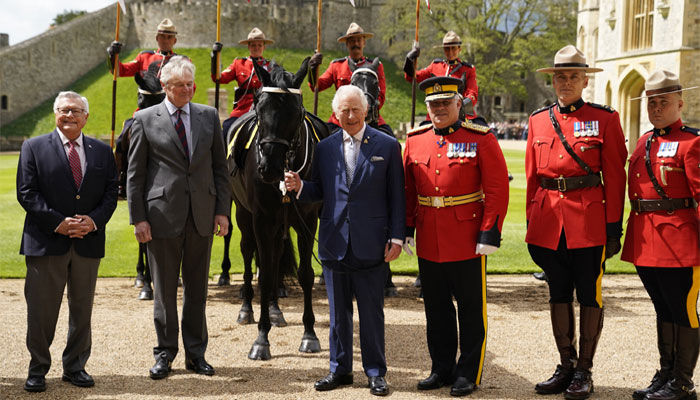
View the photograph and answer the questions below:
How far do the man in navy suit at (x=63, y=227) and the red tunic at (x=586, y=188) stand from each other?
10.3 ft

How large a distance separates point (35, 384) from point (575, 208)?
3939 mm

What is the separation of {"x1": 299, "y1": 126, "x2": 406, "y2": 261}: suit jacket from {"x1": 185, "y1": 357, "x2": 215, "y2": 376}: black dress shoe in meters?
1.30

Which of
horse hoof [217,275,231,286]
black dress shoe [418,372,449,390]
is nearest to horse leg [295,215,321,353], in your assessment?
black dress shoe [418,372,449,390]

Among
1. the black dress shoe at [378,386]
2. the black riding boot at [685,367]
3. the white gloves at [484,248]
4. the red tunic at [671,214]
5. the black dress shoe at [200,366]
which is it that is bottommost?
the black dress shoe at [200,366]

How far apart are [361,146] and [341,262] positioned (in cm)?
84

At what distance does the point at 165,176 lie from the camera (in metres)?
5.57

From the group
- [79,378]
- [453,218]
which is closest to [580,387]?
[453,218]

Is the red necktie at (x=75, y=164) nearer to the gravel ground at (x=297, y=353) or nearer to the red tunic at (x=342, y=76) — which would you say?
the gravel ground at (x=297, y=353)

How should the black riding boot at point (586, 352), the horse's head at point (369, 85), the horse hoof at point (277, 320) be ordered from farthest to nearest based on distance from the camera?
the horse's head at point (369, 85) → the horse hoof at point (277, 320) → the black riding boot at point (586, 352)

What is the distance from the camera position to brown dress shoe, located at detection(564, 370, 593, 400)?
5.14 meters

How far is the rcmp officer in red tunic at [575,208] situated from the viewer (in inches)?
206

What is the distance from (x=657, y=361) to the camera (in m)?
6.22

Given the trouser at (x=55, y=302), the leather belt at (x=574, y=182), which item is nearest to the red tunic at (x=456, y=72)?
the leather belt at (x=574, y=182)

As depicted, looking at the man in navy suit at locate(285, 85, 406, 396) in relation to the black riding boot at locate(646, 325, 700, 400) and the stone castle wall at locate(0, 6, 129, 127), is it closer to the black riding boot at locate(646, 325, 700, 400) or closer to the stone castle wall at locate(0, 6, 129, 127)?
the black riding boot at locate(646, 325, 700, 400)
